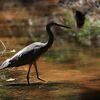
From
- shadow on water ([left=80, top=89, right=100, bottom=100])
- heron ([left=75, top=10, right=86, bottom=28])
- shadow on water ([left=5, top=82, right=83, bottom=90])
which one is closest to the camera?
shadow on water ([left=80, top=89, right=100, bottom=100])

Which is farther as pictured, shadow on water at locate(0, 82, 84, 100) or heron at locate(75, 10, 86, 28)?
heron at locate(75, 10, 86, 28)

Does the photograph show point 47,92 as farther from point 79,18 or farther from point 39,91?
point 79,18

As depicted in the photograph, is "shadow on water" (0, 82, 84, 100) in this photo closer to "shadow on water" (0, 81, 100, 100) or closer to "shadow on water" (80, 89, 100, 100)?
"shadow on water" (0, 81, 100, 100)

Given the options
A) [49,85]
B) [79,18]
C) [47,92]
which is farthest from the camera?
[79,18]

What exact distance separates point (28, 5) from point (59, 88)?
16820mm

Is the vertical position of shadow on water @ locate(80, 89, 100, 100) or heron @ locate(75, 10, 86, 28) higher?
heron @ locate(75, 10, 86, 28)

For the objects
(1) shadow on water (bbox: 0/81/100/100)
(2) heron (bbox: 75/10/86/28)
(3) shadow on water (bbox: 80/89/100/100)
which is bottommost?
(3) shadow on water (bbox: 80/89/100/100)

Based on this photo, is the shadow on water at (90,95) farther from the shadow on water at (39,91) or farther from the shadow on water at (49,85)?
the shadow on water at (49,85)

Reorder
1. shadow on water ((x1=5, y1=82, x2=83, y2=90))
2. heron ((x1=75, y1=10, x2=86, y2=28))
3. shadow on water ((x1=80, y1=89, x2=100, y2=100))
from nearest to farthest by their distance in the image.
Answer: shadow on water ((x1=80, y1=89, x2=100, y2=100)) < shadow on water ((x1=5, y1=82, x2=83, y2=90)) < heron ((x1=75, y1=10, x2=86, y2=28))

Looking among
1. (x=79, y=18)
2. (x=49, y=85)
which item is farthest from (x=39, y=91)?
(x=79, y=18)

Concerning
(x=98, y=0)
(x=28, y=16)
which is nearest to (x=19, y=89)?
(x=98, y=0)

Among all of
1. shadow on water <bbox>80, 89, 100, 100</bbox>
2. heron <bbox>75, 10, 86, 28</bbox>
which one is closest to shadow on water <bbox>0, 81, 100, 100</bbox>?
shadow on water <bbox>80, 89, 100, 100</bbox>

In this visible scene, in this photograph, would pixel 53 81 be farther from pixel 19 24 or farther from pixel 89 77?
pixel 19 24

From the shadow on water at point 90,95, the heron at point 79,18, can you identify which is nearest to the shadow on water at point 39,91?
the shadow on water at point 90,95
